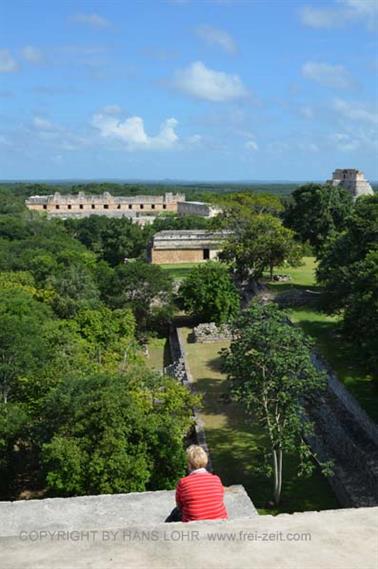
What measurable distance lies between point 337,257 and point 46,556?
1734cm

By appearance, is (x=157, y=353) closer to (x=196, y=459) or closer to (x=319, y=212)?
(x=319, y=212)

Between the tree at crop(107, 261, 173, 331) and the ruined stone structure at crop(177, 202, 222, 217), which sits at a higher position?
the ruined stone structure at crop(177, 202, 222, 217)

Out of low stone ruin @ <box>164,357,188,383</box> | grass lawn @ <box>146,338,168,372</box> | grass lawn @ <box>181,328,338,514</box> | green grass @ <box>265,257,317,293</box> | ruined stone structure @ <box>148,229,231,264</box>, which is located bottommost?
grass lawn @ <box>146,338,168,372</box>

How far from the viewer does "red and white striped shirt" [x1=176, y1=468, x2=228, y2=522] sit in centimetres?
396

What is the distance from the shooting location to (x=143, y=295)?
2278 centimetres

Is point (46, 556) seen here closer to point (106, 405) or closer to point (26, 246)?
point (106, 405)

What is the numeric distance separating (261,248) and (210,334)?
4768 mm

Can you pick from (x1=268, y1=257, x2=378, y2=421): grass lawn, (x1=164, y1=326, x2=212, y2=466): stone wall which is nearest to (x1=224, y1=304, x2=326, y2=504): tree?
(x1=164, y1=326, x2=212, y2=466): stone wall

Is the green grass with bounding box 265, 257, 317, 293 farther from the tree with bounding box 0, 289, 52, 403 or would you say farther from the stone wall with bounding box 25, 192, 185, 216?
the stone wall with bounding box 25, 192, 185, 216

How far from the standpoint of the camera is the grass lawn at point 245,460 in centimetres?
1061

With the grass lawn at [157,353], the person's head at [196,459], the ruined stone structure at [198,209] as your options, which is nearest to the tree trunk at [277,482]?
the person's head at [196,459]

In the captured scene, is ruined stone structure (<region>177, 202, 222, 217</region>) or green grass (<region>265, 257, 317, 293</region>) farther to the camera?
ruined stone structure (<region>177, 202, 222, 217</region>)

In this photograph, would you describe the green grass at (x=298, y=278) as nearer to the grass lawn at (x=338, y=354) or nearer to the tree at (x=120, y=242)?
the grass lawn at (x=338, y=354)

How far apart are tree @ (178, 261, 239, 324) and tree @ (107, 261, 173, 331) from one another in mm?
814
